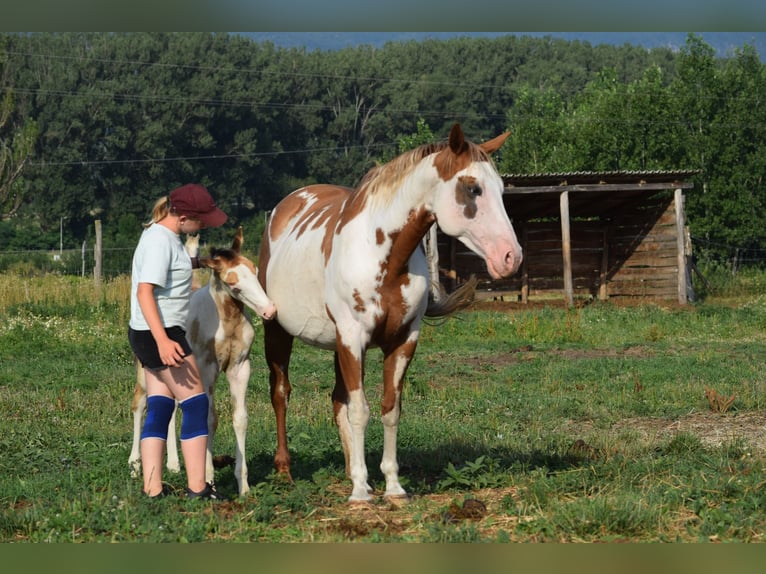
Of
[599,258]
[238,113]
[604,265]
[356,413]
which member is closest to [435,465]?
[356,413]

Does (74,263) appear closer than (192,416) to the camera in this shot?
No

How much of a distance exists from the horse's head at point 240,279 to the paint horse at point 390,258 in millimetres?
380

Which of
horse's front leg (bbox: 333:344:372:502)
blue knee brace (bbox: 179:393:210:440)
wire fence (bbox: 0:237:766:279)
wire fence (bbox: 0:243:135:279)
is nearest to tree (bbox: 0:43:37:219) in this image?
wire fence (bbox: 0:243:135:279)

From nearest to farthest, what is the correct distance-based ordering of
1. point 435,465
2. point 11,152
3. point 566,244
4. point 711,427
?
point 435,465 < point 711,427 < point 566,244 < point 11,152

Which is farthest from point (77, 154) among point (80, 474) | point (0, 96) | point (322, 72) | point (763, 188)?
point (80, 474)

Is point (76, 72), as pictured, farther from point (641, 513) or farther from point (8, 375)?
point (641, 513)

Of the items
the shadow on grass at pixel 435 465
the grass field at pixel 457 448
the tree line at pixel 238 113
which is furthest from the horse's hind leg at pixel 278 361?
the tree line at pixel 238 113

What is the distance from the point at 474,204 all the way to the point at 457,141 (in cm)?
38

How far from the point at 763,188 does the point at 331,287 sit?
36.6m

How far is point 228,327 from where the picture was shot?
615 cm

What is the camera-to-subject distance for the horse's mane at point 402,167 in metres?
5.51

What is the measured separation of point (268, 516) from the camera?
5.37 metres

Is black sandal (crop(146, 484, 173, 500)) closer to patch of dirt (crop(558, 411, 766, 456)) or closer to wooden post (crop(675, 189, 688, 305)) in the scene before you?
patch of dirt (crop(558, 411, 766, 456))

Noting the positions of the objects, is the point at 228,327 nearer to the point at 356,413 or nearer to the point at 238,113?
the point at 356,413
